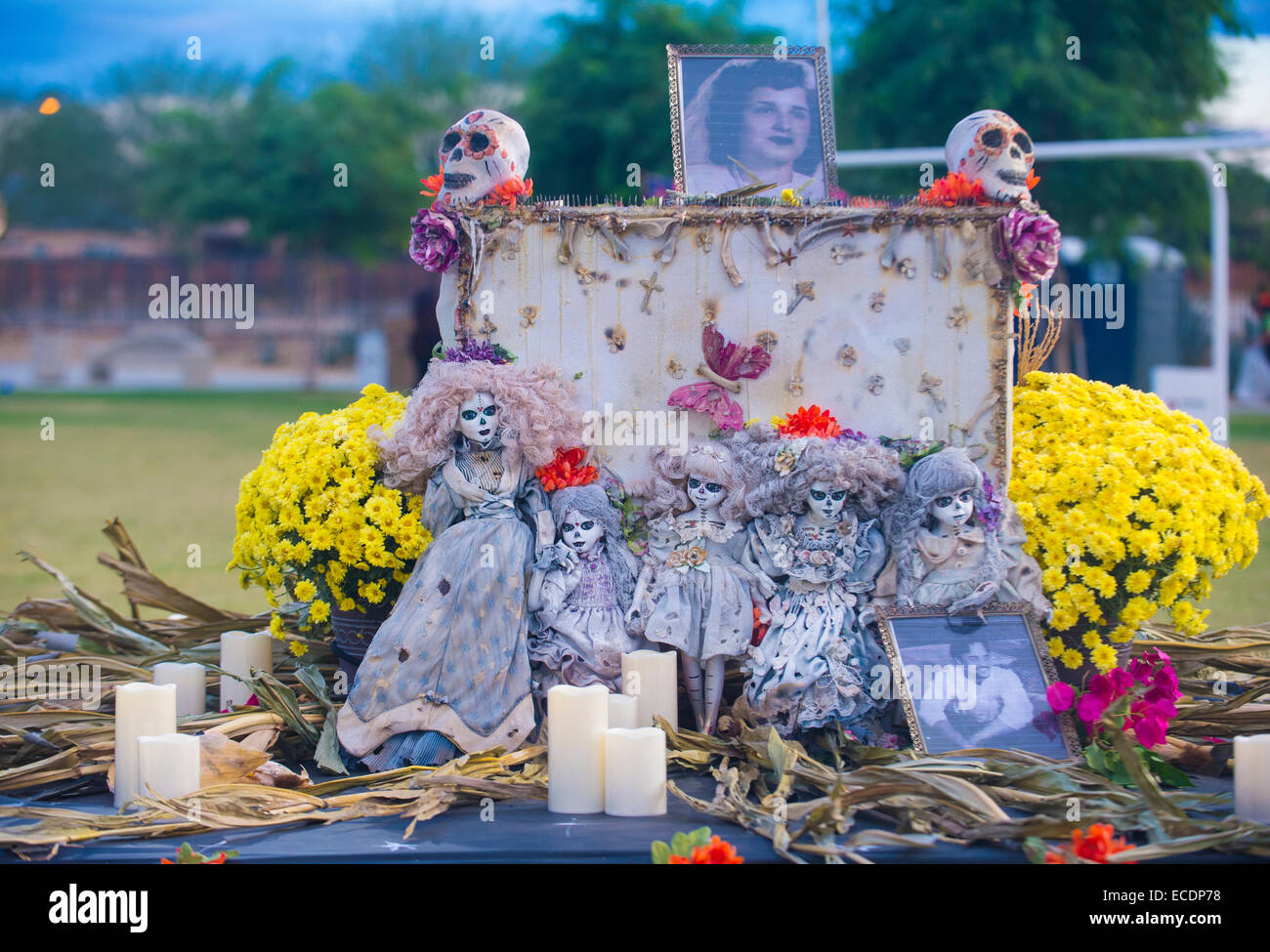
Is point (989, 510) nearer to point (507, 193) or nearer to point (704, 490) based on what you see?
point (704, 490)

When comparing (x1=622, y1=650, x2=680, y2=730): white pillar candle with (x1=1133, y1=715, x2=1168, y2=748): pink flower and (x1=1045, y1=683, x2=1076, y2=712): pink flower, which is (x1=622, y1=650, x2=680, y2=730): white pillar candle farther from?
(x1=1133, y1=715, x2=1168, y2=748): pink flower

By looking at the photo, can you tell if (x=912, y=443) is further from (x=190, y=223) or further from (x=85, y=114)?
(x=85, y=114)

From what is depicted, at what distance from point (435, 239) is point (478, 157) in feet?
1.18

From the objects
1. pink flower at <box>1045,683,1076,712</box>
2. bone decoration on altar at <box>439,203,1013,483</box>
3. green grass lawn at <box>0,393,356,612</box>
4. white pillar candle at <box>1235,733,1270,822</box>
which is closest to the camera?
white pillar candle at <box>1235,733,1270,822</box>

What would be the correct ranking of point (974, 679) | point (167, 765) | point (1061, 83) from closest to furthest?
point (167, 765)
point (974, 679)
point (1061, 83)

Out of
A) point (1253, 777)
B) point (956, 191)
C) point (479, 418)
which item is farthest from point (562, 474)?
point (1253, 777)

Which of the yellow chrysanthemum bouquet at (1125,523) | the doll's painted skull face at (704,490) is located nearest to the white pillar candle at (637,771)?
the doll's painted skull face at (704,490)

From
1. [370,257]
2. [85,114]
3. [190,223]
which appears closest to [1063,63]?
[370,257]

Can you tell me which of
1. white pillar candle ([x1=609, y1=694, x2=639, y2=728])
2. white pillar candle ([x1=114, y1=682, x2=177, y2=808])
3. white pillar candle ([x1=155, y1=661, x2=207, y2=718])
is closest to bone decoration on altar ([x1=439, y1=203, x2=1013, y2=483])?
white pillar candle ([x1=609, y1=694, x2=639, y2=728])

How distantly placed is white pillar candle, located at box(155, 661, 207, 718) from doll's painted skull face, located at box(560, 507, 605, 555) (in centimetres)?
154

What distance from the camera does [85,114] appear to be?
44.2 metres

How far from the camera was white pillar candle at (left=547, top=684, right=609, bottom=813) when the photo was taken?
4.32 m

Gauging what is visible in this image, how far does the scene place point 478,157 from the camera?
5207mm

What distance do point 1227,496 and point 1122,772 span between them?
1.31m
